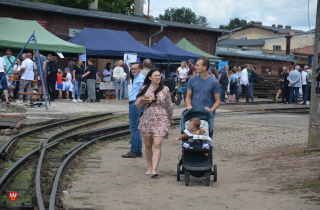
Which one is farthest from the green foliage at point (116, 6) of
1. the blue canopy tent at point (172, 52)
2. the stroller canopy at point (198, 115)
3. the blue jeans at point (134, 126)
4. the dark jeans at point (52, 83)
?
the stroller canopy at point (198, 115)

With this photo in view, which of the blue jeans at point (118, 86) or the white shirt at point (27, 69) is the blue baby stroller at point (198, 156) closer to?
the white shirt at point (27, 69)

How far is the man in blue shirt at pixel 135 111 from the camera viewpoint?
8250 millimetres

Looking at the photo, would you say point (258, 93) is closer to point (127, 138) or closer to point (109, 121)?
point (109, 121)

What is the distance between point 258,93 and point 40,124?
20828 mm

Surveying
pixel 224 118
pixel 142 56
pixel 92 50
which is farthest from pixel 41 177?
pixel 142 56

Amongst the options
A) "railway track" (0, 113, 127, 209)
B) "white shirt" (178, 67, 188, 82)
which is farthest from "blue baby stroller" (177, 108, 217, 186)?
"white shirt" (178, 67, 188, 82)

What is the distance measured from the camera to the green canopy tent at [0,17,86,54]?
61.4ft

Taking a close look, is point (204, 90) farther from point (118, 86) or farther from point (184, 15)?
point (184, 15)

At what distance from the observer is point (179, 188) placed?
632cm

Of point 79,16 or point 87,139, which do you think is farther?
point 79,16

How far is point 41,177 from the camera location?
21.7 feet

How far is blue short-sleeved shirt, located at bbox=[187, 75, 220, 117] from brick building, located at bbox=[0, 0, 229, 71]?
73.1ft

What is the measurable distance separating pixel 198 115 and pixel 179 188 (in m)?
1.24

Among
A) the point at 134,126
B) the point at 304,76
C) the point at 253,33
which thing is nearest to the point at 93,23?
the point at 304,76
